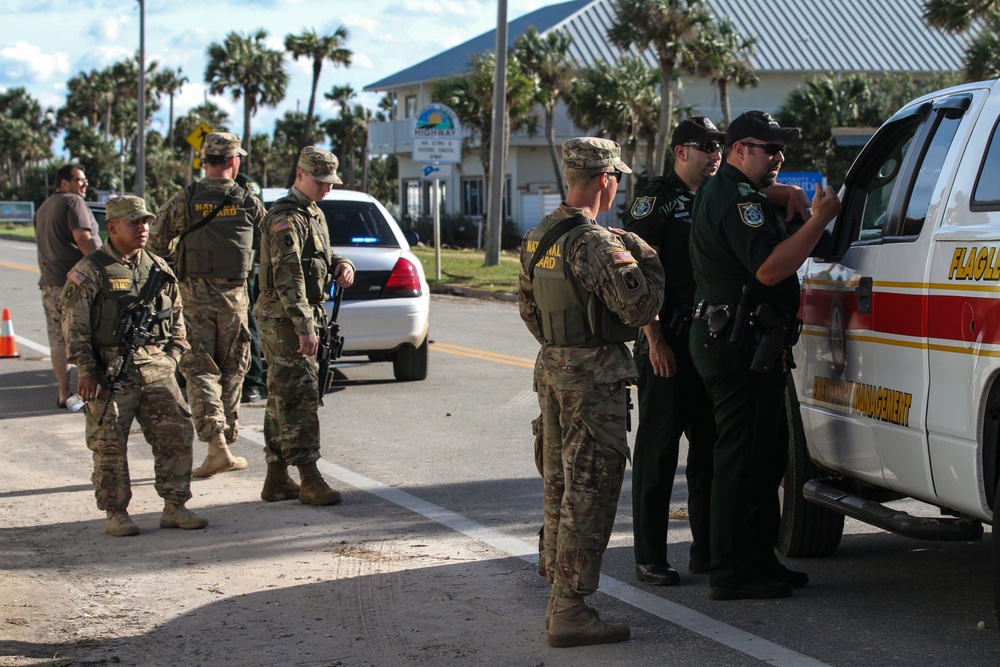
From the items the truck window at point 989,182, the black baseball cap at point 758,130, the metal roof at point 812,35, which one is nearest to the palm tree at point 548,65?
the metal roof at point 812,35

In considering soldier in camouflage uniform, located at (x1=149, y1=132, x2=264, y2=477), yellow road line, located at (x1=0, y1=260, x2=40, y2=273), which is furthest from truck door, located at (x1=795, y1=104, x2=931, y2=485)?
yellow road line, located at (x1=0, y1=260, x2=40, y2=273)

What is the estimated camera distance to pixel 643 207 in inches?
214

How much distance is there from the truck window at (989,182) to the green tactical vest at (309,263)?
149 inches

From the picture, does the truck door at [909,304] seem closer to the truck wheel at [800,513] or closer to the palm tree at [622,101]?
the truck wheel at [800,513]

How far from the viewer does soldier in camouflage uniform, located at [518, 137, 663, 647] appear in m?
4.64

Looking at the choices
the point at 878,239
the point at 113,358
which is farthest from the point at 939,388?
the point at 113,358

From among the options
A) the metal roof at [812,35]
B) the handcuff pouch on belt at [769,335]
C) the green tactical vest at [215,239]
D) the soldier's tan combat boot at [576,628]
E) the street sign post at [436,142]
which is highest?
the metal roof at [812,35]

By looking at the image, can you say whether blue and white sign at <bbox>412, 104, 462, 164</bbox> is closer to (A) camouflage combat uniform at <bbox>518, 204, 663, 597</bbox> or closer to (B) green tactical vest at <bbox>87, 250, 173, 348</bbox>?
(B) green tactical vest at <bbox>87, 250, 173, 348</bbox>

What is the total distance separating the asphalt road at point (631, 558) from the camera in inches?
181

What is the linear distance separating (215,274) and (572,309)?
4.16m

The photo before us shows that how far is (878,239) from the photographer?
5.07 metres

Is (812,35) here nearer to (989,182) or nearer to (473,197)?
(473,197)

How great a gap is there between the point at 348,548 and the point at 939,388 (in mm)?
3020

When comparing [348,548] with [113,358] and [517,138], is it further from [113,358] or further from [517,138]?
[517,138]
